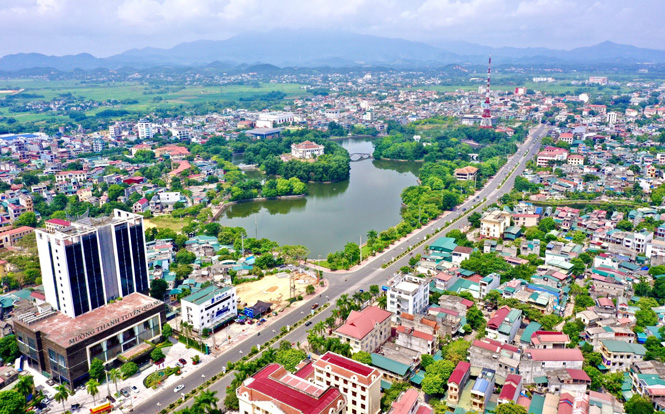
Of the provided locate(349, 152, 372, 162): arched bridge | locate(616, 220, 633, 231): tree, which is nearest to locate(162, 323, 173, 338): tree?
locate(616, 220, 633, 231): tree

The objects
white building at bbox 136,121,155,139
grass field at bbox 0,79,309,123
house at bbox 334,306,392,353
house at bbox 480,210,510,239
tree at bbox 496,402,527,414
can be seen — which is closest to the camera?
tree at bbox 496,402,527,414

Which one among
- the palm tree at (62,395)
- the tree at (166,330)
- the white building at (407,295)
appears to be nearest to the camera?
the palm tree at (62,395)

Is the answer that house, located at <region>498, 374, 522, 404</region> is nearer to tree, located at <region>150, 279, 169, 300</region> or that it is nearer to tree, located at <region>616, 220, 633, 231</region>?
tree, located at <region>150, 279, 169, 300</region>

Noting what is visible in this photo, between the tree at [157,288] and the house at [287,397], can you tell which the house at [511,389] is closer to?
the house at [287,397]

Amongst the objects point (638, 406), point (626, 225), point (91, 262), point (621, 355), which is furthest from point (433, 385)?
point (626, 225)

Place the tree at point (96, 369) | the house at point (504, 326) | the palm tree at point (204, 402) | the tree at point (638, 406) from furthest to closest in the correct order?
1. the house at point (504, 326)
2. the tree at point (96, 369)
3. the palm tree at point (204, 402)
4. the tree at point (638, 406)

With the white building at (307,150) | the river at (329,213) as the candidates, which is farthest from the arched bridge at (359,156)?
the river at (329,213)

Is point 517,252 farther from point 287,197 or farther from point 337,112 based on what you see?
point 337,112
